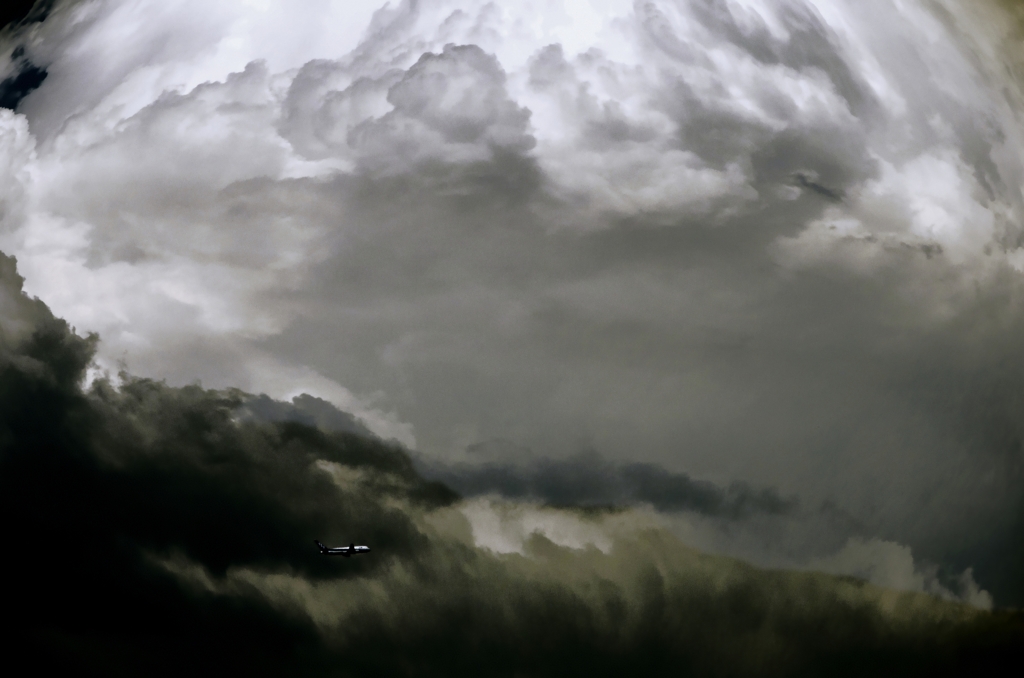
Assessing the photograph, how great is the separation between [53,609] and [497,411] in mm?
2969

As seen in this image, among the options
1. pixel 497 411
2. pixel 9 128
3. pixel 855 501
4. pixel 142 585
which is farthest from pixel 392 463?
pixel 9 128

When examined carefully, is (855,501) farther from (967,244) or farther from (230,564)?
(230,564)

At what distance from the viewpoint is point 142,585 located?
6.02 m

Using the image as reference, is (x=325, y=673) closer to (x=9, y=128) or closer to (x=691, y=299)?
(x=691, y=299)

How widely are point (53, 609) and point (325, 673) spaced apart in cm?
176

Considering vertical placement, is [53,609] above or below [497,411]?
below

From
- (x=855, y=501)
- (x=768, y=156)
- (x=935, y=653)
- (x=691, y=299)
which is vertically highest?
(x=768, y=156)

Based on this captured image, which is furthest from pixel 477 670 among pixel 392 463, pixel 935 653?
pixel 935 653

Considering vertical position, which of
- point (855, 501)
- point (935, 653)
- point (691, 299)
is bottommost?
point (935, 653)

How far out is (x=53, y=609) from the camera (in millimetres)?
6234

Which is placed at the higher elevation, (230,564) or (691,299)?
(691,299)

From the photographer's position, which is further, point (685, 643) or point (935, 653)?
point (935, 653)

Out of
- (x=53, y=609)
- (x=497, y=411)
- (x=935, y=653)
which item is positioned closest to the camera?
(x=497, y=411)

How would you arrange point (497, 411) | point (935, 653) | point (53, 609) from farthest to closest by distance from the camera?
point (935, 653)
point (53, 609)
point (497, 411)
